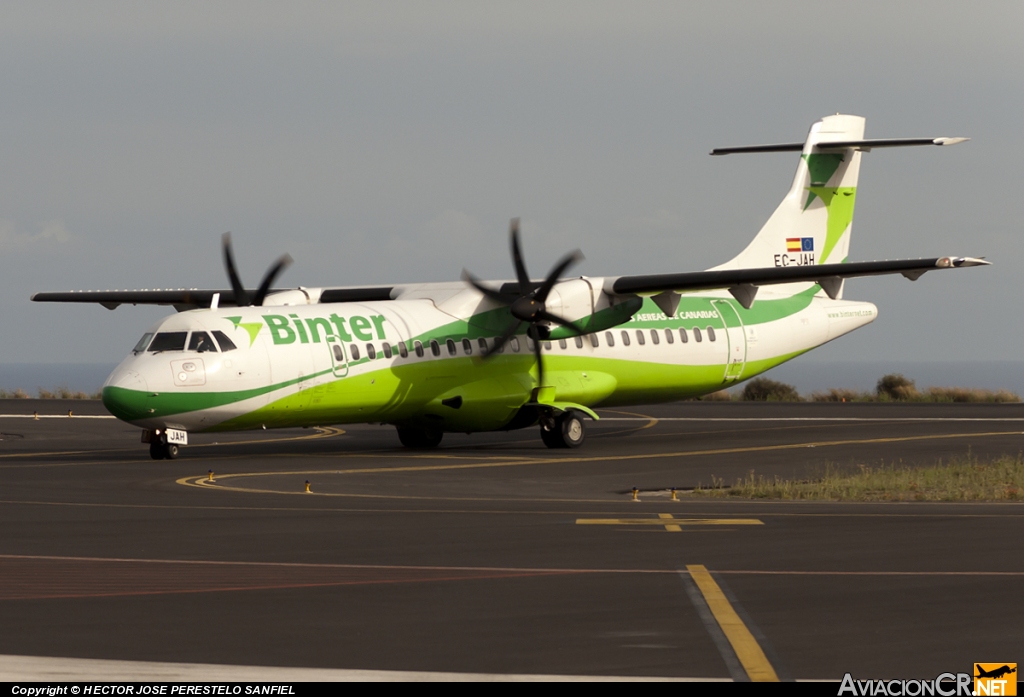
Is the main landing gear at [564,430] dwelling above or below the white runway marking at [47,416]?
above

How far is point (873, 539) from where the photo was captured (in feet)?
45.4

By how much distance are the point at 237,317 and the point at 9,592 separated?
14693 millimetres

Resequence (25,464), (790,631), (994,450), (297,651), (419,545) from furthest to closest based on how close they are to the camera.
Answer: (994,450) < (25,464) < (419,545) < (790,631) < (297,651)

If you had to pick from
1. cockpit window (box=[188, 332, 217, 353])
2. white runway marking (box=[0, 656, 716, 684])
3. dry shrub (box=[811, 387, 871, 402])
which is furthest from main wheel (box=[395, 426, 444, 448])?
dry shrub (box=[811, 387, 871, 402])

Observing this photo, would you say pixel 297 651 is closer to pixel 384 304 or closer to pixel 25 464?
pixel 25 464

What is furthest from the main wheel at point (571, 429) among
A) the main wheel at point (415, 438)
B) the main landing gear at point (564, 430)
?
the main wheel at point (415, 438)

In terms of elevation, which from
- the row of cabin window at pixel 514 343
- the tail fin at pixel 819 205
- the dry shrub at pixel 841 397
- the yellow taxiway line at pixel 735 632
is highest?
the tail fin at pixel 819 205

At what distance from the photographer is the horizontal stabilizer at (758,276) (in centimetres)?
2762

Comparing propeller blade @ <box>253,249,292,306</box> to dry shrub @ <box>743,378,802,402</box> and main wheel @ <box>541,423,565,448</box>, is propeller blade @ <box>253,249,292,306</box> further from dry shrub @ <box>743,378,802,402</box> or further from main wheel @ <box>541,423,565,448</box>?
dry shrub @ <box>743,378,802,402</box>

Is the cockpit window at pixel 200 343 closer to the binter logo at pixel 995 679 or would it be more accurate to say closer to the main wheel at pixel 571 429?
the main wheel at pixel 571 429

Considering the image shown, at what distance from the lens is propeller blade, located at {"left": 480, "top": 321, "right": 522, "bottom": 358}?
27.9m

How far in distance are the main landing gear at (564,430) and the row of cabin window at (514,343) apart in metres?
1.66

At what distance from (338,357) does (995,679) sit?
19.3 m

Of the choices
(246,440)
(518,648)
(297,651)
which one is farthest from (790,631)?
(246,440)
